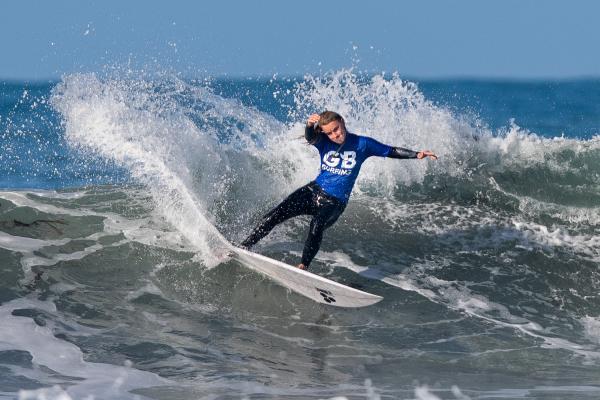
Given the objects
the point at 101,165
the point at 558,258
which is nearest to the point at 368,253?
the point at 558,258

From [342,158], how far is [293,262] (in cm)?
174

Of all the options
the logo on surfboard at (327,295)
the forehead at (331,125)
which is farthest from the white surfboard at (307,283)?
the forehead at (331,125)

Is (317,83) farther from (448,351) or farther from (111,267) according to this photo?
(448,351)

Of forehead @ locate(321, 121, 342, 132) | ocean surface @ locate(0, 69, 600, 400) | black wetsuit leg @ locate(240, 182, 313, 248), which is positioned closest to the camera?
ocean surface @ locate(0, 69, 600, 400)

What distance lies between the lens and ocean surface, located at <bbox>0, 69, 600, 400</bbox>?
6891mm

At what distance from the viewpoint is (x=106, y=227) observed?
10336mm

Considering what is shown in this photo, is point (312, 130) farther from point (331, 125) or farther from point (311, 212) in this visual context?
point (311, 212)

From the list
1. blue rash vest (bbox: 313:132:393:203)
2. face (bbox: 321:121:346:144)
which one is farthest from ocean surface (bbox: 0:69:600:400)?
face (bbox: 321:121:346:144)

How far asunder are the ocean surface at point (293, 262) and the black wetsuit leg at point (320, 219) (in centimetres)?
65

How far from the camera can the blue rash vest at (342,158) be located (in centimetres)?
832

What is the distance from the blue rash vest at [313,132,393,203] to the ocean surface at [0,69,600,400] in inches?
47.8

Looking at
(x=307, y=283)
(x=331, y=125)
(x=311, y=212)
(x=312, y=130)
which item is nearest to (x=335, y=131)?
(x=331, y=125)

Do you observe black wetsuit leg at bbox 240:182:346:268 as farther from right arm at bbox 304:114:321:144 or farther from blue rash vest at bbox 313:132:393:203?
right arm at bbox 304:114:321:144

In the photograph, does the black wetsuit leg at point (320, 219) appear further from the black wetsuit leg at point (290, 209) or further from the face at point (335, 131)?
the face at point (335, 131)
